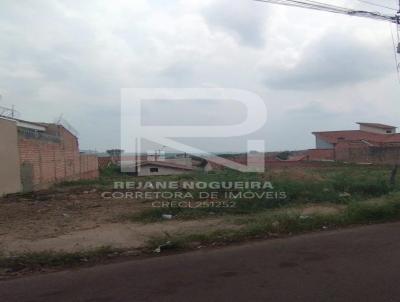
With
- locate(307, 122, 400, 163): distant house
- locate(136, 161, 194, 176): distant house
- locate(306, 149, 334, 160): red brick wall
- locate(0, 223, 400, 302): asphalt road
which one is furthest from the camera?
locate(306, 149, 334, 160): red brick wall

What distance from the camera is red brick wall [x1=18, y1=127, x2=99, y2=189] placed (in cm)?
1659

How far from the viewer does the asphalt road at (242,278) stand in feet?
14.8

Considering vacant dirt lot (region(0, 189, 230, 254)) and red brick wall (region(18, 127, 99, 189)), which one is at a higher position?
red brick wall (region(18, 127, 99, 189))

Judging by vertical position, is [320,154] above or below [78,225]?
above

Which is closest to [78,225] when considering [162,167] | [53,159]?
[53,159]

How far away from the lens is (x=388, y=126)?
57969 millimetres

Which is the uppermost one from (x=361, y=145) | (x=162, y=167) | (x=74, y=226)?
(x=361, y=145)

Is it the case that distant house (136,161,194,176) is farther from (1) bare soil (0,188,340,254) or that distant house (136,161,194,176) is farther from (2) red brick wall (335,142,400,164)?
(1) bare soil (0,188,340,254)

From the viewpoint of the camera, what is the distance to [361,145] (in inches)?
1740

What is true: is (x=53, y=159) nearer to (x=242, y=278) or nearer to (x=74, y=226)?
(x=74, y=226)

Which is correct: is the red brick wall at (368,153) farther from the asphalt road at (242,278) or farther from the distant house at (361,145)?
the asphalt road at (242,278)

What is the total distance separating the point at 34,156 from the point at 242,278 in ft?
45.7

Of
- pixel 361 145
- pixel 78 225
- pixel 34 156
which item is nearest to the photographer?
pixel 78 225

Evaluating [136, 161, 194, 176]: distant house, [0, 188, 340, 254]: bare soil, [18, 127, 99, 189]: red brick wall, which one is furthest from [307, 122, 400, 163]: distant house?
[0, 188, 340, 254]: bare soil
